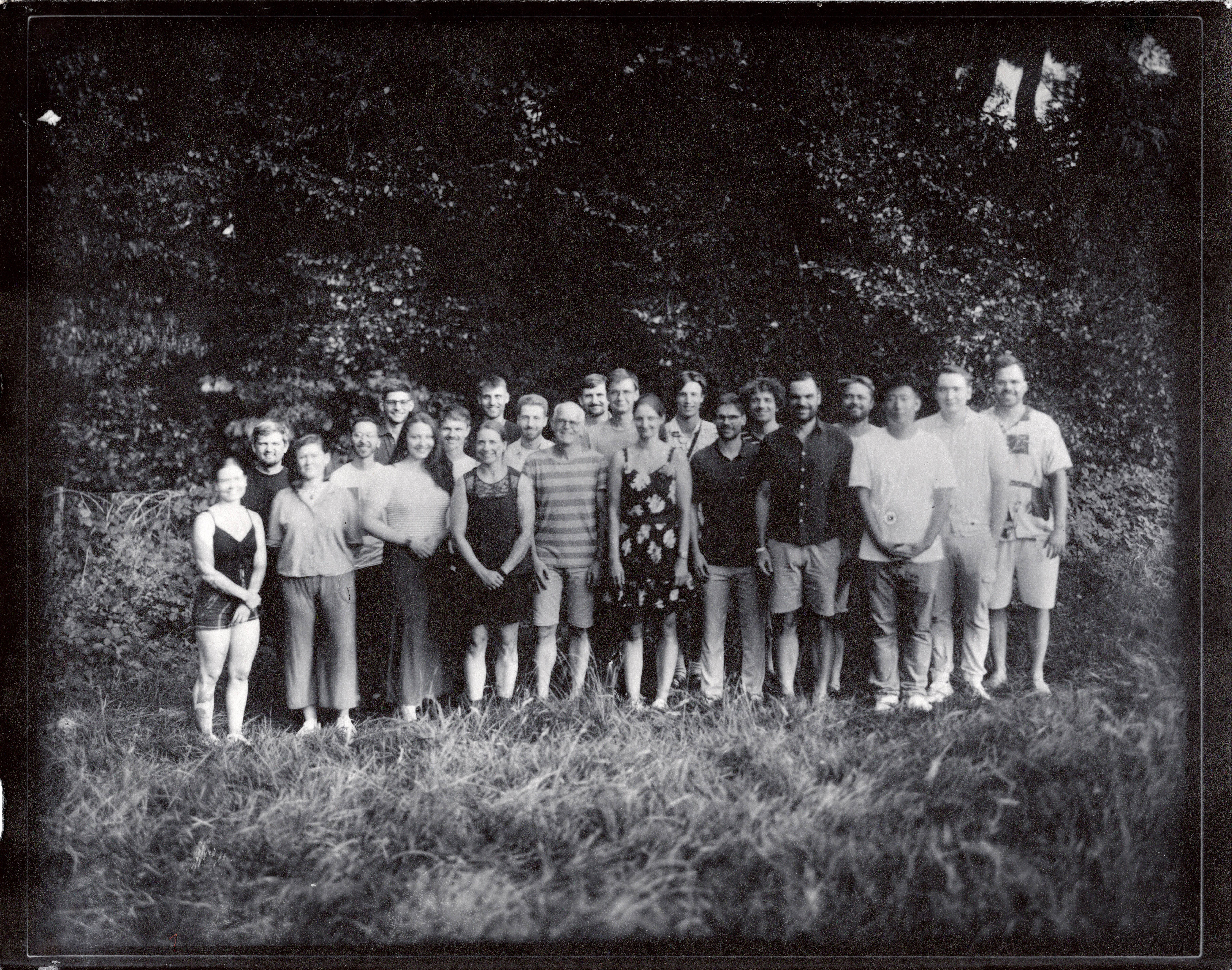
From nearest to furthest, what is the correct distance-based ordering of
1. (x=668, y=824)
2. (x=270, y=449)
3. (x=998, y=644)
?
1. (x=668, y=824)
2. (x=270, y=449)
3. (x=998, y=644)

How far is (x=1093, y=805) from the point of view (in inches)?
128

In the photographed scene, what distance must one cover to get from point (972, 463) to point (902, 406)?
1.20 feet

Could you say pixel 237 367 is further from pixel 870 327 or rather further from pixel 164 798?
pixel 870 327

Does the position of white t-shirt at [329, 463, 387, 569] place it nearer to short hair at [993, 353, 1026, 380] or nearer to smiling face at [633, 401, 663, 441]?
smiling face at [633, 401, 663, 441]

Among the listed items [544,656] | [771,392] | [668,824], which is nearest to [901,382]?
[771,392]

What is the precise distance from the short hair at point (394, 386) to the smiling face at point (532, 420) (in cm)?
48

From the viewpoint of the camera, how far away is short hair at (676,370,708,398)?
142 inches

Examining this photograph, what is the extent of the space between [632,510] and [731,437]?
0.50 m

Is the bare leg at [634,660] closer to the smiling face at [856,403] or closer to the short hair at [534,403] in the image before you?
the short hair at [534,403]

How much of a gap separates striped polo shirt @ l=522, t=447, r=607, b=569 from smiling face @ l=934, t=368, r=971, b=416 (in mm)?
1376

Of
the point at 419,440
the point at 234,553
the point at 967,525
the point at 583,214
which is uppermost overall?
the point at 583,214

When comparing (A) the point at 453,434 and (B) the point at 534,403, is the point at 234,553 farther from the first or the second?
(B) the point at 534,403

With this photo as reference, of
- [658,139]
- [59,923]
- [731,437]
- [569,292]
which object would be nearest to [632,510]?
[731,437]

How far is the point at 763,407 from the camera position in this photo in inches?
140
